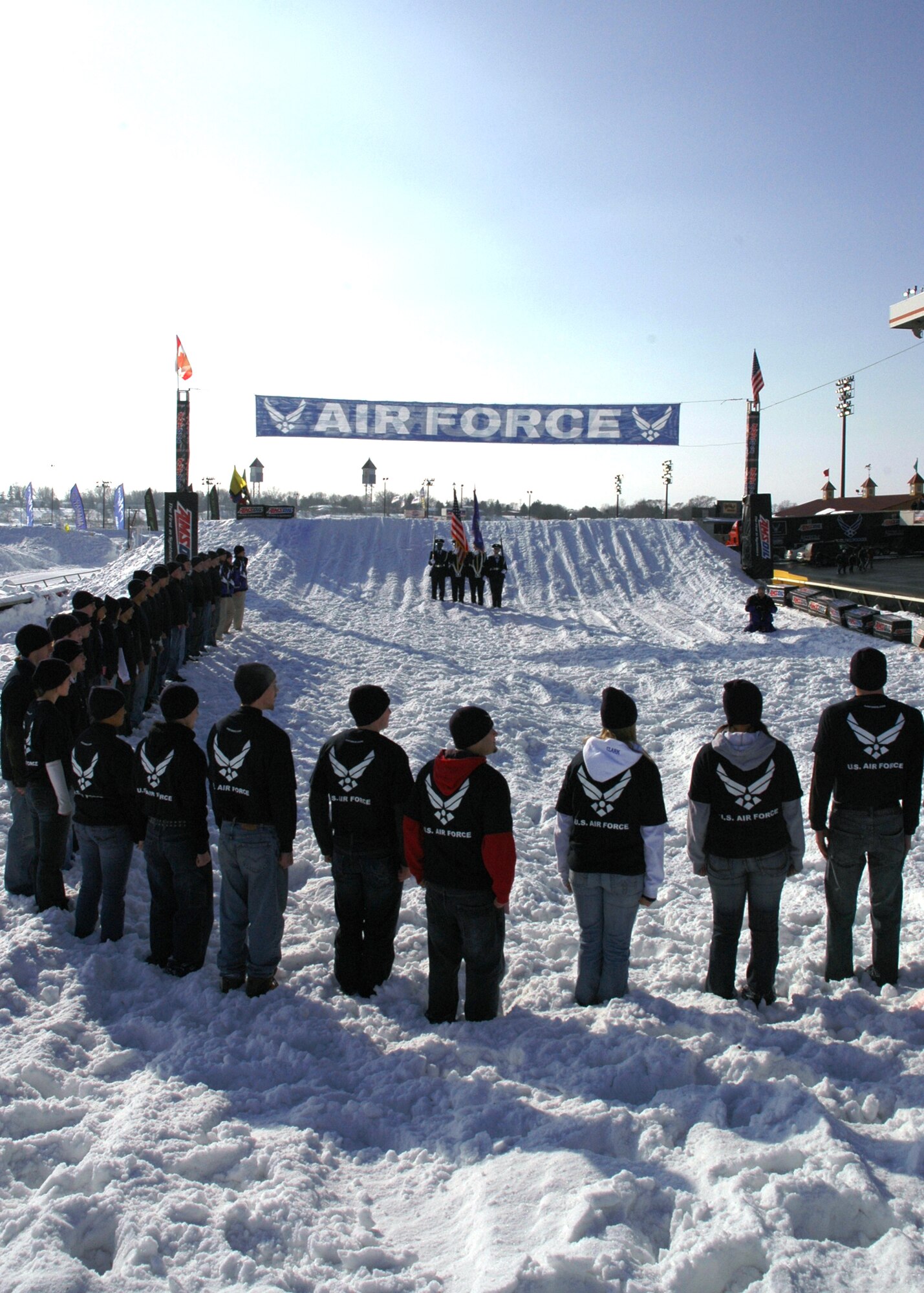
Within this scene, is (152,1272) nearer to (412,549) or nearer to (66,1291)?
(66,1291)

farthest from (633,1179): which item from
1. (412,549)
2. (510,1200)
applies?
(412,549)

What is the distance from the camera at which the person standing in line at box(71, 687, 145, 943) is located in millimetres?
4598

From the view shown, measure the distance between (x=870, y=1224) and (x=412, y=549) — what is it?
97.5 ft

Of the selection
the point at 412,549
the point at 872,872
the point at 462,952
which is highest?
the point at 412,549

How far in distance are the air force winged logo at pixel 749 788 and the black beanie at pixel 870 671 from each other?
2.25 ft

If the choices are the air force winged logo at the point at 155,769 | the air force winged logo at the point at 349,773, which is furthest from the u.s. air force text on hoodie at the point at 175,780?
the air force winged logo at the point at 349,773

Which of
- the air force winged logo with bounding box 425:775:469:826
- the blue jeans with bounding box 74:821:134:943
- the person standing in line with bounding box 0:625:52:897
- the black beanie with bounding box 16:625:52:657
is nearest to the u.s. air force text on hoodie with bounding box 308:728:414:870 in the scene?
the air force winged logo with bounding box 425:775:469:826

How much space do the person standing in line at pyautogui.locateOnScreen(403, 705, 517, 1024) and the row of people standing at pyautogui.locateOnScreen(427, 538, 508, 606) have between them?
17.7m

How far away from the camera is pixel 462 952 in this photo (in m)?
4.07

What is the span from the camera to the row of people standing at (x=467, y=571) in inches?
855

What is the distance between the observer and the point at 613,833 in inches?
156

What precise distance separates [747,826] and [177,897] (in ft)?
9.86

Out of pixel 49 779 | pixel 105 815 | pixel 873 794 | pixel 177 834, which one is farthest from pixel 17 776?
pixel 873 794

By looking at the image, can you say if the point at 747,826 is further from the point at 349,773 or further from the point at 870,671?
Result: the point at 349,773
